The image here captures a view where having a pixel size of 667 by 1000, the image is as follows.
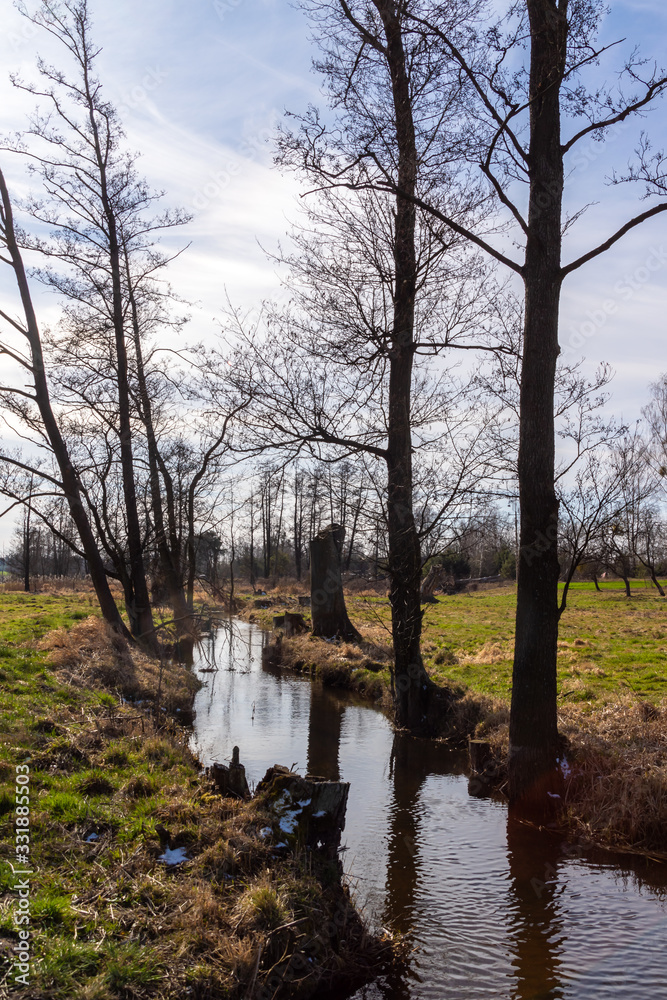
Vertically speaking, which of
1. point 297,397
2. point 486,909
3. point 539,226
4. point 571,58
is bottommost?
point 486,909

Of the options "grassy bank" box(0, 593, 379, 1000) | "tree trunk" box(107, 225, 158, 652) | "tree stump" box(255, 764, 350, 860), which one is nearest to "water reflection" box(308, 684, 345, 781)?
"grassy bank" box(0, 593, 379, 1000)

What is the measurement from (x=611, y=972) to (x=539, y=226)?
661 centimetres

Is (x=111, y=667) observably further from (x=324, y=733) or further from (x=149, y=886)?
(x=149, y=886)

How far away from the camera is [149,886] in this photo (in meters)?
4.54

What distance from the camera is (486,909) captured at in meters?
5.53

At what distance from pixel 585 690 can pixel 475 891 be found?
4.71 m

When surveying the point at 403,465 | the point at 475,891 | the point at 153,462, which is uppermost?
the point at 153,462

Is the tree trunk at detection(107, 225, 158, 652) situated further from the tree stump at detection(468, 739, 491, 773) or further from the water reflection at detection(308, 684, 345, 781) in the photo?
the tree stump at detection(468, 739, 491, 773)

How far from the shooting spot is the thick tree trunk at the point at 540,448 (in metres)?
7.10

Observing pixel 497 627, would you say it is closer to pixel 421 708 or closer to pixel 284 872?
pixel 421 708

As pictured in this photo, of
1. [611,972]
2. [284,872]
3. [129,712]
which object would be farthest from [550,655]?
[129,712]

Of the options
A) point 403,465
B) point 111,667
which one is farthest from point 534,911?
point 111,667

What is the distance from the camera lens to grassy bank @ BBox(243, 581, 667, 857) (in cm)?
662

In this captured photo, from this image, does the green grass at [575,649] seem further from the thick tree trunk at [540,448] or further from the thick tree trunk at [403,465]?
the thick tree trunk at [540,448]
